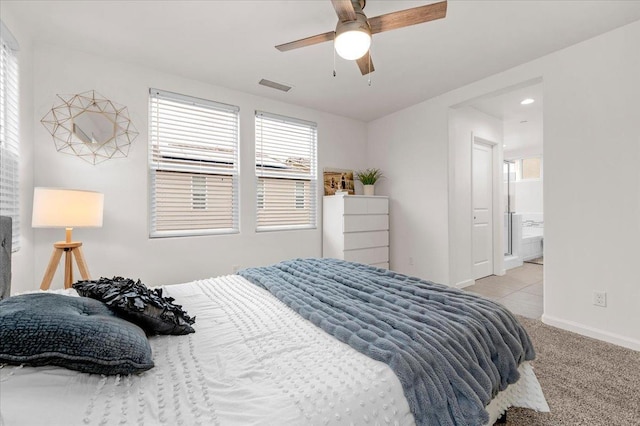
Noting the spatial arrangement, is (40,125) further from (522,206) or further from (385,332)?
(522,206)

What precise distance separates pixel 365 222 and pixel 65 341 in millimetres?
3598

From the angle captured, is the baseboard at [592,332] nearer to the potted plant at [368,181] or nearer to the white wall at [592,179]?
the white wall at [592,179]

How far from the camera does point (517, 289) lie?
153 inches

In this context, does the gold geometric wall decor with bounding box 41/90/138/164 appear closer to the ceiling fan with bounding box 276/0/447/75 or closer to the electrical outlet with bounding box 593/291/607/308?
the ceiling fan with bounding box 276/0/447/75

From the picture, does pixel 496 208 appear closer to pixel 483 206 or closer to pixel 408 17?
pixel 483 206

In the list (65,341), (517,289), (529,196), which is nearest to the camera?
(65,341)

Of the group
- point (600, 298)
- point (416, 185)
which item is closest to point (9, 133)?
point (416, 185)

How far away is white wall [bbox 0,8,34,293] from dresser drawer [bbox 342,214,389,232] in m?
3.13

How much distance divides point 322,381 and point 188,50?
9.68 ft

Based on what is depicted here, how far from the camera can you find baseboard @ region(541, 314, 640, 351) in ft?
7.42

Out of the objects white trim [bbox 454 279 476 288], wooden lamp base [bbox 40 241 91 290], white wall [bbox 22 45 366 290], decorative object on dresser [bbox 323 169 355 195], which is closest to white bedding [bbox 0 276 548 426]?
wooden lamp base [bbox 40 241 91 290]

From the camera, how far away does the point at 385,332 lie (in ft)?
3.63

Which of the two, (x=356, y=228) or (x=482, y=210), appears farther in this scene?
(x=482, y=210)

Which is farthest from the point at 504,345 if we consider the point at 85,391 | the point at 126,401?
the point at 85,391
